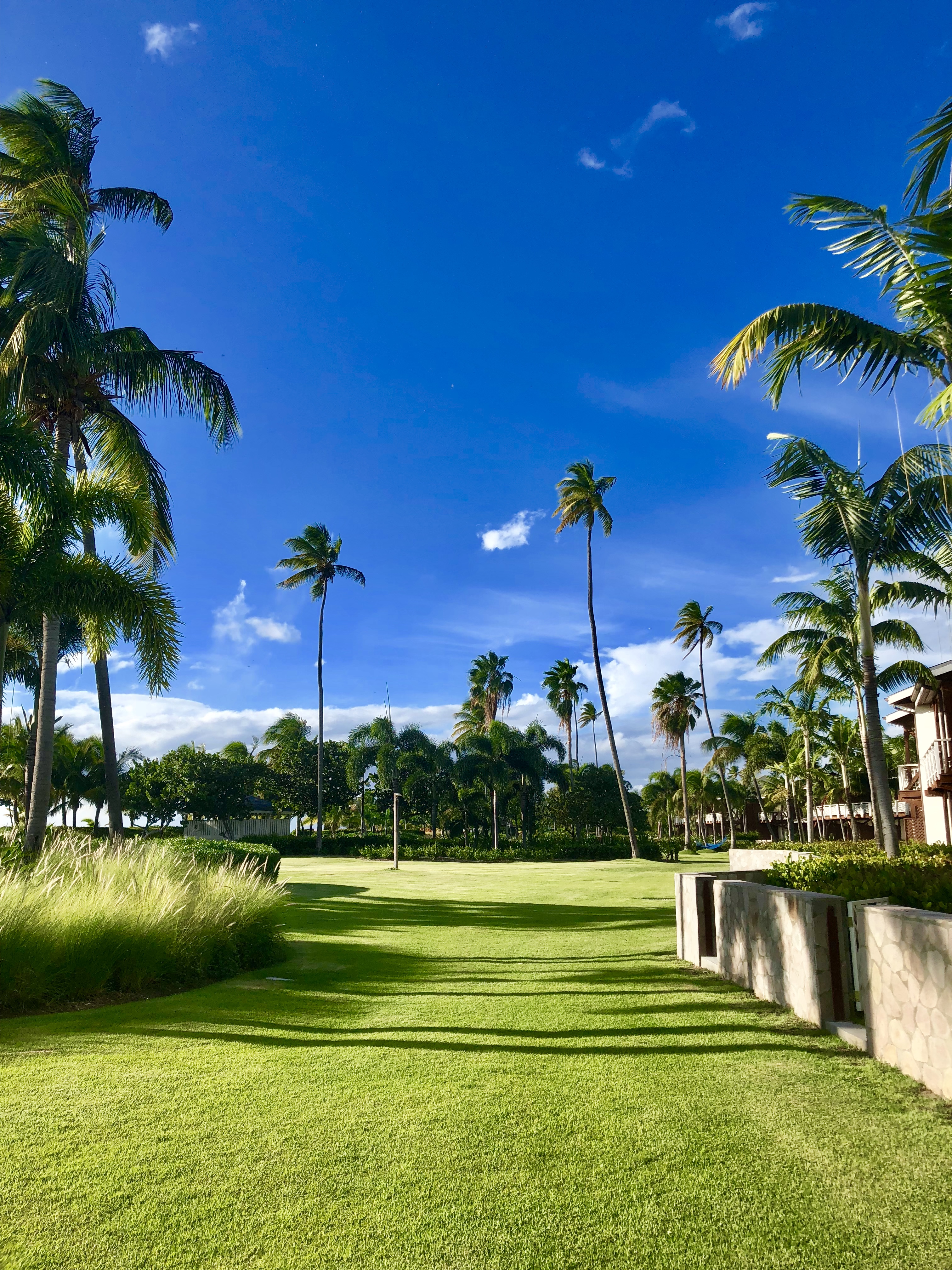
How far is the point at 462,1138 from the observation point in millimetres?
3943

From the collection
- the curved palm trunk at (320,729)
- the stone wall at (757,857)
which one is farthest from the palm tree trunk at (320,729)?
the stone wall at (757,857)

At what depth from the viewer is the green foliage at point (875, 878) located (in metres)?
6.35

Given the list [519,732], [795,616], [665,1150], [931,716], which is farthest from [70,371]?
[519,732]

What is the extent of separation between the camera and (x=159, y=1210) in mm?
3225

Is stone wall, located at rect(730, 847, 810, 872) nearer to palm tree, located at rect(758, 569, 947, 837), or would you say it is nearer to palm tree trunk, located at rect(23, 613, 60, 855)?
palm tree, located at rect(758, 569, 947, 837)

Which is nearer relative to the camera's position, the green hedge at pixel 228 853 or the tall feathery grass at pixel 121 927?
the tall feathery grass at pixel 121 927

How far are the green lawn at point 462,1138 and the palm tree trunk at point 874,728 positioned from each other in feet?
28.5

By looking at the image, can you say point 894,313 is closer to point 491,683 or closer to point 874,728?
point 874,728

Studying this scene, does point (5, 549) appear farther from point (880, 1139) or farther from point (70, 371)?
point (880, 1139)

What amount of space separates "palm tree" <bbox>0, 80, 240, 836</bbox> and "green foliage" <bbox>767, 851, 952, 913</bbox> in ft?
38.2

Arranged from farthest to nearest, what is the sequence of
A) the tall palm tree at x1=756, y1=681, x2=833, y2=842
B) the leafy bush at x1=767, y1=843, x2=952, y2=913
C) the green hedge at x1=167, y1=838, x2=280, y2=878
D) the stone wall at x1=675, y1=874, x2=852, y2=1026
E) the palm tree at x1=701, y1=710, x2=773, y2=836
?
the palm tree at x1=701, y1=710, x2=773, y2=836
the tall palm tree at x1=756, y1=681, x2=833, y2=842
the green hedge at x1=167, y1=838, x2=280, y2=878
the leafy bush at x1=767, y1=843, x2=952, y2=913
the stone wall at x1=675, y1=874, x2=852, y2=1026

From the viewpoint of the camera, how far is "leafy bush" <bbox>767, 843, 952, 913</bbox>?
635 cm

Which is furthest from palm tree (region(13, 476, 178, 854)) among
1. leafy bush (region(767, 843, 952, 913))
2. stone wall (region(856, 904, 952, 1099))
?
stone wall (region(856, 904, 952, 1099))

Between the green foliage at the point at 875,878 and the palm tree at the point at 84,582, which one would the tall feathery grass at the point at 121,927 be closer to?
the palm tree at the point at 84,582
